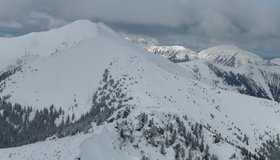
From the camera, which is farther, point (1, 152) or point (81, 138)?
point (81, 138)

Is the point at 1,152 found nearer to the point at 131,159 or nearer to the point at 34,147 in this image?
the point at 34,147

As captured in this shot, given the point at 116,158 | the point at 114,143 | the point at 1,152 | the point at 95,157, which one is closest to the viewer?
the point at 1,152

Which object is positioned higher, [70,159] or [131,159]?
[70,159]

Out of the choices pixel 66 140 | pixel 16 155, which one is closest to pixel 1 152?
pixel 16 155

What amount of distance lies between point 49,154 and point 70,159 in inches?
354

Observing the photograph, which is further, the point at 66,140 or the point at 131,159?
the point at 131,159

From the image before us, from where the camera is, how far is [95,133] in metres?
190

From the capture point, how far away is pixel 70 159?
143 metres

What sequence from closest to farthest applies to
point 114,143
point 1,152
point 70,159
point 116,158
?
point 70,159
point 1,152
point 116,158
point 114,143

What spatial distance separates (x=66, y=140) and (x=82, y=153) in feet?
52.0

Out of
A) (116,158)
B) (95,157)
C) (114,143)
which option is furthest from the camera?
(114,143)

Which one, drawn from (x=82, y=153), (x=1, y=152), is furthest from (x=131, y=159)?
(x=1, y=152)

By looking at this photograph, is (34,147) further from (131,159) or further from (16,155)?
(131,159)

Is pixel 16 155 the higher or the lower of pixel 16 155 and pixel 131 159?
the higher
